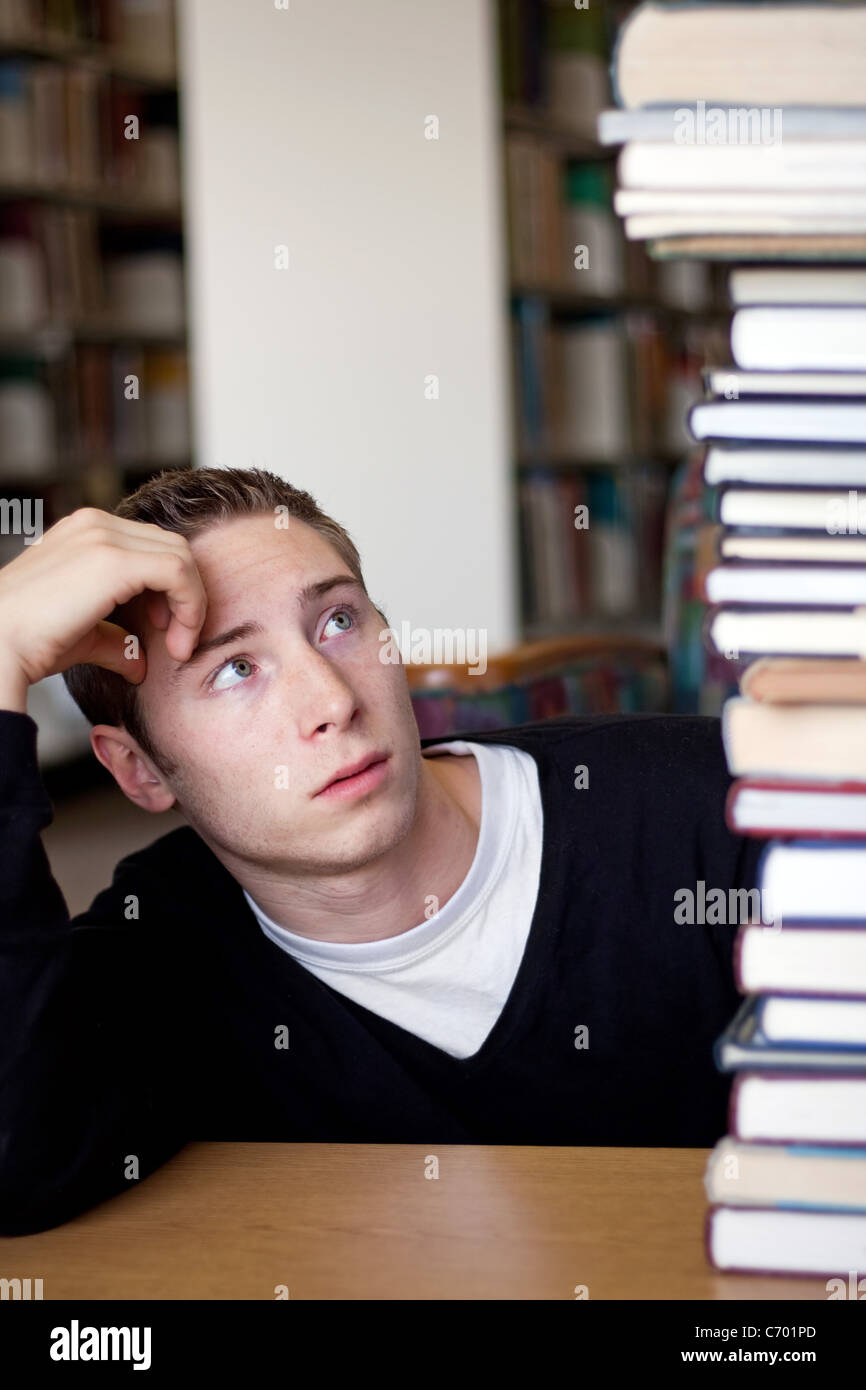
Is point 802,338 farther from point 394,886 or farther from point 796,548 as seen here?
point 394,886

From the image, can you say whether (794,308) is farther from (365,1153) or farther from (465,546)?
(465,546)

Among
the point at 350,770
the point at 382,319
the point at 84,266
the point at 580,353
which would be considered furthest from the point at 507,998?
the point at 84,266

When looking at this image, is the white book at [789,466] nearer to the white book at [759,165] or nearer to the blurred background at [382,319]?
the white book at [759,165]

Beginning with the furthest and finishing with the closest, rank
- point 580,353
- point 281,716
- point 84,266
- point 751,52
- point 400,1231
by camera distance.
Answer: point 84,266
point 580,353
point 281,716
point 400,1231
point 751,52

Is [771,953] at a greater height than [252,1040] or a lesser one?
greater

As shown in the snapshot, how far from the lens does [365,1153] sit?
2.80ft

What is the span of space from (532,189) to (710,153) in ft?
11.5

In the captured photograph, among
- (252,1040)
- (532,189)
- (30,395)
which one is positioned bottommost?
(252,1040)

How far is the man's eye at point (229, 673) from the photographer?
113cm

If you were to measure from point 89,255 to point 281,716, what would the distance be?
3976 millimetres

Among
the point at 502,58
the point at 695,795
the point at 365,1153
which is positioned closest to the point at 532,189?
the point at 502,58

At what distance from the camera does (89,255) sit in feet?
15.5

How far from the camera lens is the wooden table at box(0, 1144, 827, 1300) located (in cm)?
69

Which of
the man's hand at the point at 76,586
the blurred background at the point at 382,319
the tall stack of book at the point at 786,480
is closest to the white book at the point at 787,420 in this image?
the tall stack of book at the point at 786,480
